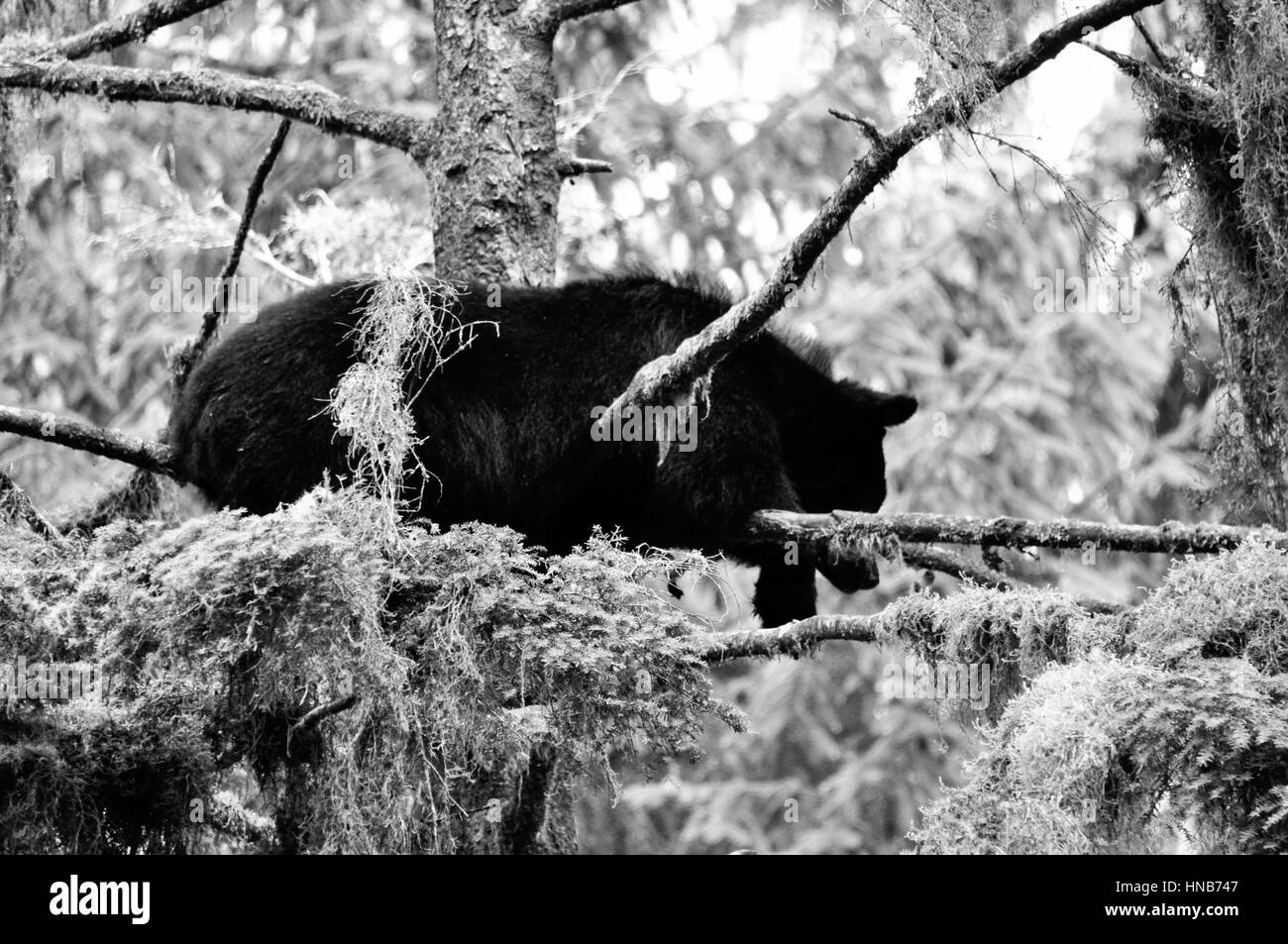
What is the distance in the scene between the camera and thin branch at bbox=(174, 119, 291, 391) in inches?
207

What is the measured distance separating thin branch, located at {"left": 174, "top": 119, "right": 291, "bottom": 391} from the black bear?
0.26 meters

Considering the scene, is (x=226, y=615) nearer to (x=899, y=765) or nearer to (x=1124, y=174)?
(x=899, y=765)

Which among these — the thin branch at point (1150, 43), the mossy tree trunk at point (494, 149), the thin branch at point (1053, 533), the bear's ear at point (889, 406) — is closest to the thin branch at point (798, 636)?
the thin branch at point (1053, 533)

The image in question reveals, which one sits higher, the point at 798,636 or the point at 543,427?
the point at 543,427

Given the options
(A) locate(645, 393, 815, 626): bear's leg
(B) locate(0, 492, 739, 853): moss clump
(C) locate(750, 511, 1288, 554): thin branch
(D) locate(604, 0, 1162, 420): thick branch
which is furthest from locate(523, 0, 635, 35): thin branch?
(B) locate(0, 492, 739, 853): moss clump

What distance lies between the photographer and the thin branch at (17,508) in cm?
461

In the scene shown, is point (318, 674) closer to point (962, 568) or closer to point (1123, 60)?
point (962, 568)

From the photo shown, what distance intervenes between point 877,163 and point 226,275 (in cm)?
273

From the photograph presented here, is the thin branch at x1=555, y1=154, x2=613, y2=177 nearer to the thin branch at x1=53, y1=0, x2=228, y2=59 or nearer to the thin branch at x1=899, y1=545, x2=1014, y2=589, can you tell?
the thin branch at x1=53, y1=0, x2=228, y2=59

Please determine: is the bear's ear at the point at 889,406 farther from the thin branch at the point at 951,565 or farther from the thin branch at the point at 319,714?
the thin branch at the point at 319,714

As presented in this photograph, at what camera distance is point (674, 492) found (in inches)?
227

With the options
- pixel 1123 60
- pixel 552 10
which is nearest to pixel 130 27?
pixel 552 10

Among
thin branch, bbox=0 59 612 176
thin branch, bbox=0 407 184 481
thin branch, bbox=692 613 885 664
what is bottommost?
thin branch, bbox=692 613 885 664

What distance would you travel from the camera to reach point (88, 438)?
192 inches
